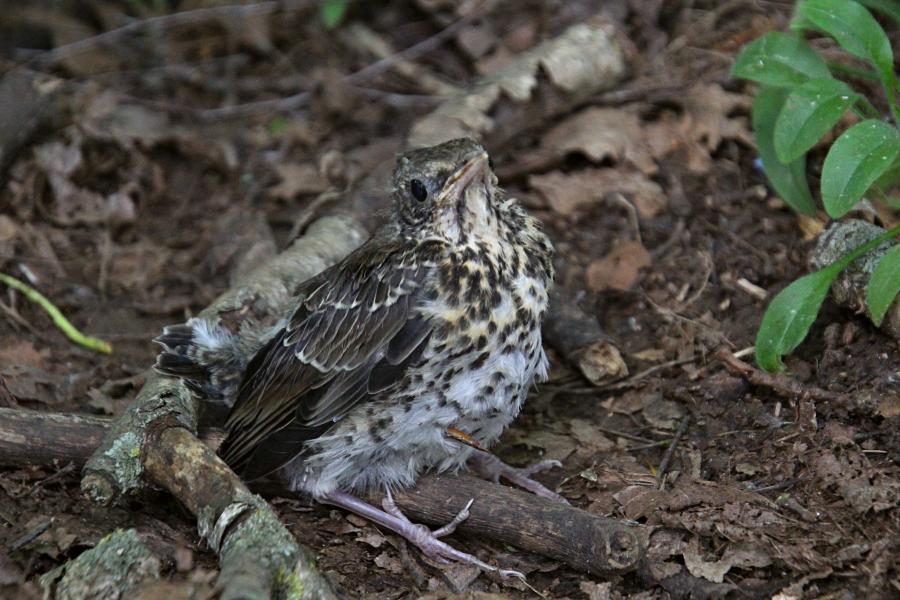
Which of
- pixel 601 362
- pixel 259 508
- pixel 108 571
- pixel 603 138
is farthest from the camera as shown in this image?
pixel 603 138

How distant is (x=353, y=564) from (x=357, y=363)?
0.78m

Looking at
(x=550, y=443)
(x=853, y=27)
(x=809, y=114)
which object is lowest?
(x=550, y=443)

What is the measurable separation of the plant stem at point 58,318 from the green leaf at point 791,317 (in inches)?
128

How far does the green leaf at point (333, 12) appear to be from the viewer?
739cm

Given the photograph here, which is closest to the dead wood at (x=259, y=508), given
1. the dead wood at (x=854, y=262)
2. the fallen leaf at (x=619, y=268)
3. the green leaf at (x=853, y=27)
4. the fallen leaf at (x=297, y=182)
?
the dead wood at (x=854, y=262)

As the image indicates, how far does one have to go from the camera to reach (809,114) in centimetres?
411

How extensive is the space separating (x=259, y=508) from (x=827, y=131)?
272 cm

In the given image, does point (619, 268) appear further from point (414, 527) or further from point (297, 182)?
point (297, 182)

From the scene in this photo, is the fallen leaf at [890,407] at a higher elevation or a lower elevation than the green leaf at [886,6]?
lower

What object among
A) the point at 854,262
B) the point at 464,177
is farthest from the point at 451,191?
the point at 854,262

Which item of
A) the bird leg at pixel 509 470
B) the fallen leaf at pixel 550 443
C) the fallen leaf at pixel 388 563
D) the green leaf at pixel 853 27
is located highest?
the green leaf at pixel 853 27

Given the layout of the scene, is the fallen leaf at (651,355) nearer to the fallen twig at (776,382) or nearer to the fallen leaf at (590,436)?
the fallen twig at (776,382)

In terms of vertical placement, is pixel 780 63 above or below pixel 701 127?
above

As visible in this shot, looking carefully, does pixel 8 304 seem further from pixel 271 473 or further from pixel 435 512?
pixel 435 512
